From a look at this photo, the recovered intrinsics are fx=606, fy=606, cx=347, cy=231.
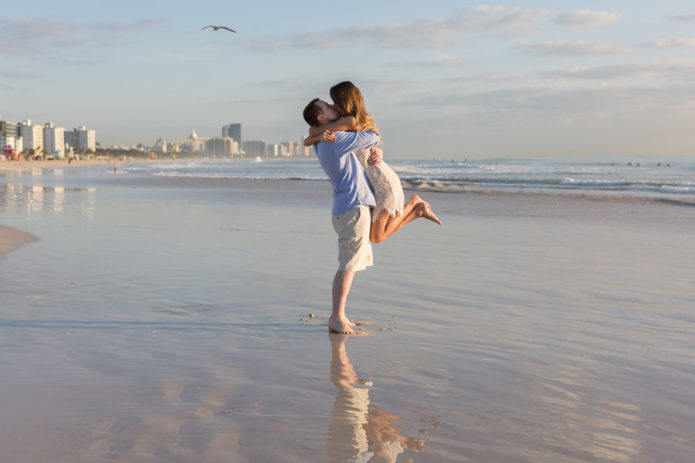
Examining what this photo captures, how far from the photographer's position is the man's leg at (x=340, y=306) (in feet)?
13.3

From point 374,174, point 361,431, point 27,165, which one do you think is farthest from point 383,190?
point 27,165

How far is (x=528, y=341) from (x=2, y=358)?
3.14m

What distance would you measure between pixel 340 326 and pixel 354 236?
616 mm

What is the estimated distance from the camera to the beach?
240cm

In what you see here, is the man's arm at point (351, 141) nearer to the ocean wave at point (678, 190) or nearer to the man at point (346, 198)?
the man at point (346, 198)

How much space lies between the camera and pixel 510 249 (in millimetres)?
8180

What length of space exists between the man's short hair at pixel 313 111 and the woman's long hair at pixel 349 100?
12 cm

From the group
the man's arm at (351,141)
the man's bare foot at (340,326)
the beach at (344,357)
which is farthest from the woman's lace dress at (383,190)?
the beach at (344,357)

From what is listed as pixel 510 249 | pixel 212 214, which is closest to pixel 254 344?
pixel 510 249

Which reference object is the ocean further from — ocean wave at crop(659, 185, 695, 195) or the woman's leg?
the woman's leg

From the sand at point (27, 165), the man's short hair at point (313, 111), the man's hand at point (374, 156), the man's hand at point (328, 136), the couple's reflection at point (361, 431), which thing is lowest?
the couple's reflection at point (361, 431)

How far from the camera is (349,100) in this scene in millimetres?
3949

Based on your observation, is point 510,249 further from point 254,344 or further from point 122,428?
point 122,428

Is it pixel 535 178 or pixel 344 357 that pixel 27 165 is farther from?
pixel 344 357
